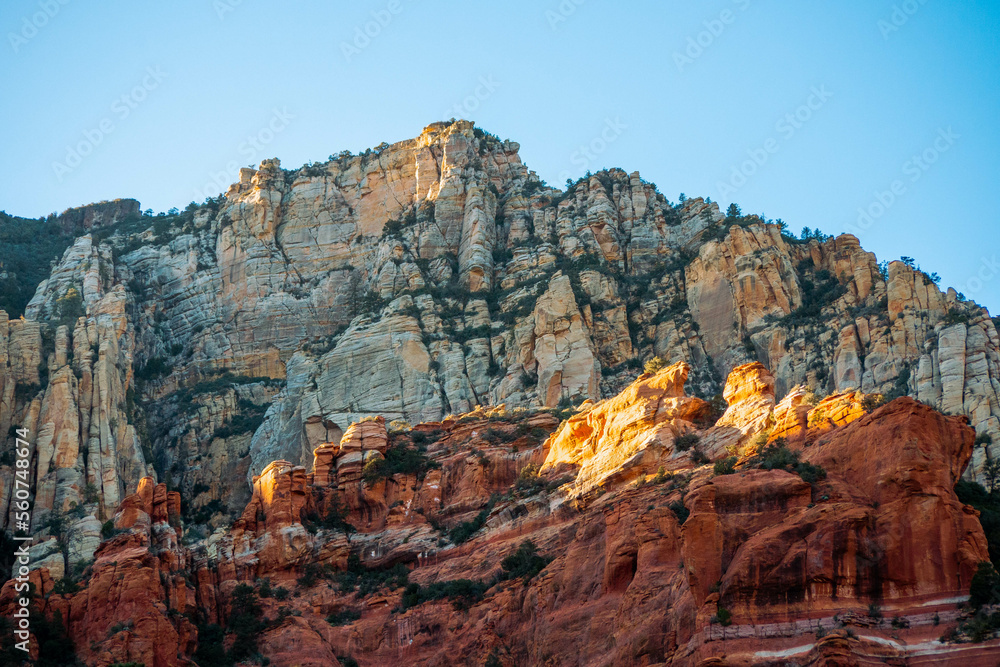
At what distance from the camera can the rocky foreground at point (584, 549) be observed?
48.3m

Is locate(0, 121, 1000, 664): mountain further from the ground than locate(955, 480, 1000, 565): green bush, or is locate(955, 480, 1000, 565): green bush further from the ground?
locate(0, 121, 1000, 664): mountain

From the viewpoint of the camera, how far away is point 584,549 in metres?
63.9

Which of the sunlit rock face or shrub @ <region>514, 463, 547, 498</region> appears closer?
the sunlit rock face

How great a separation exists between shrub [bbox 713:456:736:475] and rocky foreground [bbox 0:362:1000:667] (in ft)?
0.75

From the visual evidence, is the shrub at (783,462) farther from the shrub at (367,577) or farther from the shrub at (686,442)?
the shrub at (367,577)

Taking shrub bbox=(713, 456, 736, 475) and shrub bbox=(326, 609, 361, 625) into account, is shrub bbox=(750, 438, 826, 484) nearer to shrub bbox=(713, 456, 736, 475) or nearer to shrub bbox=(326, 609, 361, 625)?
shrub bbox=(713, 456, 736, 475)

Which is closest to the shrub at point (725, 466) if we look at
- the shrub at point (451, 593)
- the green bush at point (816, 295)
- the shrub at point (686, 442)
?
the shrub at point (686, 442)

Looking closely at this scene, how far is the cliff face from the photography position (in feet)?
295

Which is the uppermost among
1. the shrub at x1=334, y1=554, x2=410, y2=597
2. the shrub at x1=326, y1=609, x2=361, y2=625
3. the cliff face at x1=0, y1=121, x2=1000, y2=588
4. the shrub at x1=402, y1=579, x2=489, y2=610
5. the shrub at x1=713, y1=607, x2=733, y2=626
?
the cliff face at x1=0, y1=121, x2=1000, y2=588

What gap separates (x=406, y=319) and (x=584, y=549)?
46.1 meters

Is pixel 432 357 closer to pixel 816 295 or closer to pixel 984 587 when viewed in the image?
pixel 816 295

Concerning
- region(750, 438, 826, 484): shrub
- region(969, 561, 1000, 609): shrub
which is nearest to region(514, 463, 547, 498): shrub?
region(750, 438, 826, 484): shrub

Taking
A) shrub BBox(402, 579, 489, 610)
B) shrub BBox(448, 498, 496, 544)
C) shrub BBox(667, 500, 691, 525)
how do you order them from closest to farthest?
1. shrub BBox(667, 500, 691, 525)
2. shrub BBox(402, 579, 489, 610)
3. shrub BBox(448, 498, 496, 544)

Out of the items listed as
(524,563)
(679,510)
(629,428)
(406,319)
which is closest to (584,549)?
(524,563)
